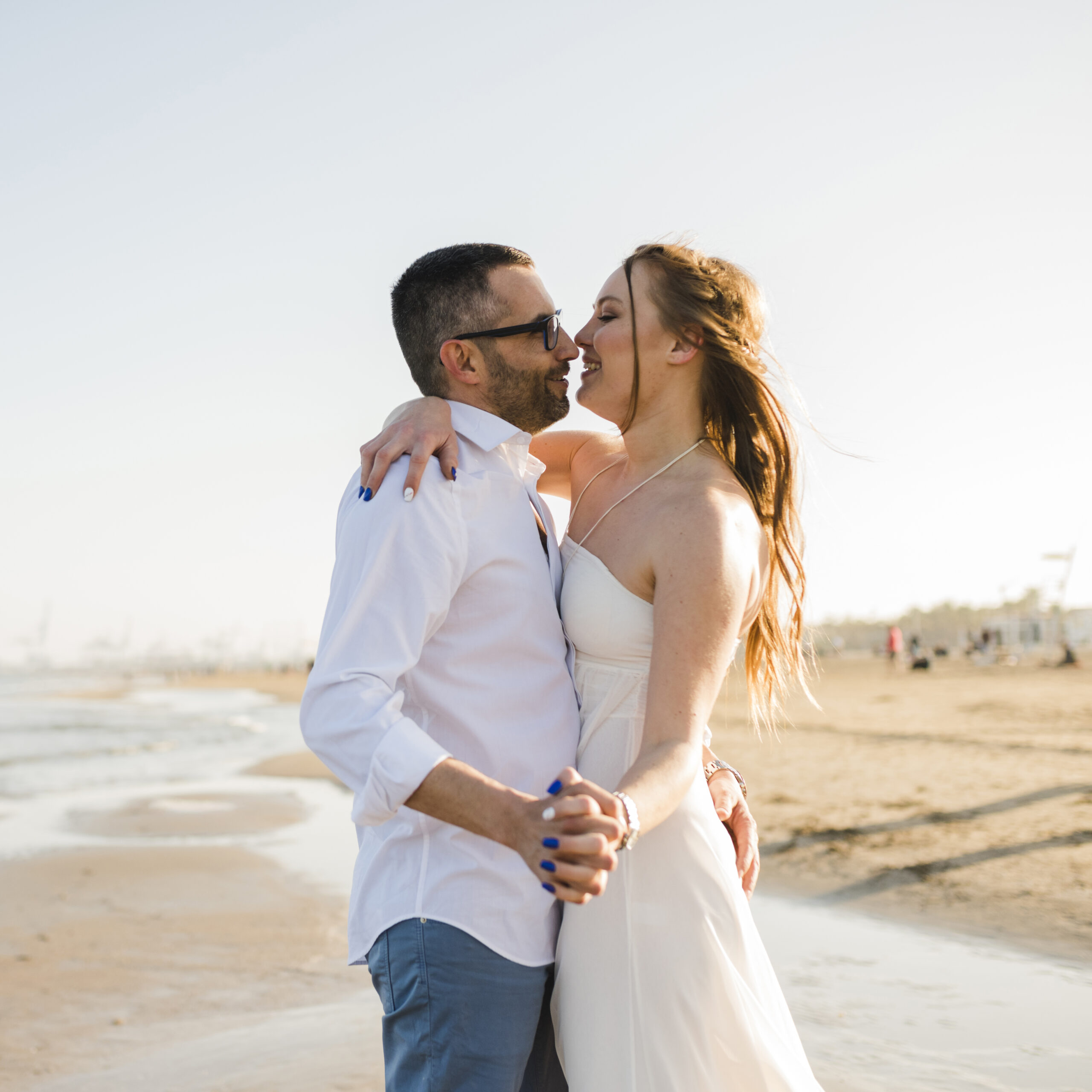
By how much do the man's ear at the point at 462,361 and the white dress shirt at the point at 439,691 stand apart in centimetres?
36

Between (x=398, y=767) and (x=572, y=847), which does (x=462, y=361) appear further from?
(x=572, y=847)

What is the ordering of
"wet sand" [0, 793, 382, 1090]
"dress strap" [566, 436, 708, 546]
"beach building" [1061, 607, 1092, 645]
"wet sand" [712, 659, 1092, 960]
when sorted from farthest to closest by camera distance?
"beach building" [1061, 607, 1092, 645]
"wet sand" [712, 659, 1092, 960]
"wet sand" [0, 793, 382, 1090]
"dress strap" [566, 436, 708, 546]

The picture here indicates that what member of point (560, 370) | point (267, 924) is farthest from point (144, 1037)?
point (560, 370)

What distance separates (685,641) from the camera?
2.04m

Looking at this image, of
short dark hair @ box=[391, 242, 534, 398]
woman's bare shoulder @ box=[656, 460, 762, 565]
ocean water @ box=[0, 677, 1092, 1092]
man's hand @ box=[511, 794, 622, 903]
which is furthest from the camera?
ocean water @ box=[0, 677, 1092, 1092]

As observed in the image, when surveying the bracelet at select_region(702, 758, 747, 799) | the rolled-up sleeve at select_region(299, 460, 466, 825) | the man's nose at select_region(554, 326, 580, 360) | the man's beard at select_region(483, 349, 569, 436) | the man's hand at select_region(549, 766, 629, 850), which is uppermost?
the man's nose at select_region(554, 326, 580, 360)

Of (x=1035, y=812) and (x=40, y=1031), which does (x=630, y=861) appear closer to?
(x=40, y=1031)

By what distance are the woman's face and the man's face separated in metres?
0.19

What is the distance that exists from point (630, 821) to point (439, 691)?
0.52 metres

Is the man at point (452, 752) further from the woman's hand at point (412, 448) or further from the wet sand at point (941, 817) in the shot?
the wet sand at point (941, 817)

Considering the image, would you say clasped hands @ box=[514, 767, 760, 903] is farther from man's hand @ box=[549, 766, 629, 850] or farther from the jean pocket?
the jean pocket

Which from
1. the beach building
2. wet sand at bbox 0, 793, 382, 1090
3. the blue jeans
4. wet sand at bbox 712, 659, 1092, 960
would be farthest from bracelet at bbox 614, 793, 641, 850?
the beach building

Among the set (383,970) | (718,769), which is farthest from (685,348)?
(383,970)

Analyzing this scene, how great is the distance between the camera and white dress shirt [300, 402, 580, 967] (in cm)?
182
